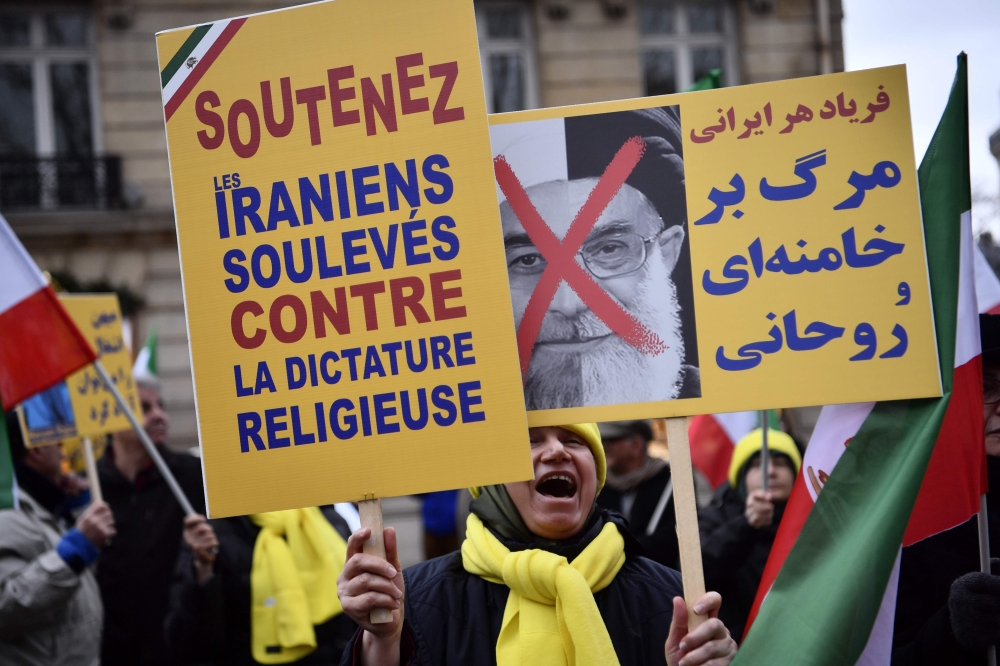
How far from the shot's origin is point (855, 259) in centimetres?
224

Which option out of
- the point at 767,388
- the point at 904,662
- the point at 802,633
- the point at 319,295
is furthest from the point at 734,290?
the point at 904,662

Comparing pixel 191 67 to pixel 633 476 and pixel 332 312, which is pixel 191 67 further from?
pixel 633 476

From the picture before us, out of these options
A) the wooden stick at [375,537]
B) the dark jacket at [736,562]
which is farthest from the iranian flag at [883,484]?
the dark jacket at [736,562]

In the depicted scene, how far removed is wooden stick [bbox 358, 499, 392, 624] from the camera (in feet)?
7.18

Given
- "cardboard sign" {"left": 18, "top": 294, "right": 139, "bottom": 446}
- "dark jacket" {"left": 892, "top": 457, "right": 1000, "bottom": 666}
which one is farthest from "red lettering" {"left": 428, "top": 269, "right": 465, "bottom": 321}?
"cardboard sign" {"left": 18, "top": 294, "right": 139, "bottom": 446}

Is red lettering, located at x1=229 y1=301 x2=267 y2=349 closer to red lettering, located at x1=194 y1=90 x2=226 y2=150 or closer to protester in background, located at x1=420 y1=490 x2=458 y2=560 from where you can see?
red lettering, located at x1=194 y1=90 x2=226 y2=150

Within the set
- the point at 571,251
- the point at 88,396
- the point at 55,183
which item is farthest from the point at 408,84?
the point at 55,183

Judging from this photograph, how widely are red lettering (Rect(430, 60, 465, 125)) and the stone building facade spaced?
11.2m

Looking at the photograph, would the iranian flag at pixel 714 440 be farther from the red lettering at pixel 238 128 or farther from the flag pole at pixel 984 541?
the red lettering at pixel 238 128

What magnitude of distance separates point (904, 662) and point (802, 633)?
0.58 m

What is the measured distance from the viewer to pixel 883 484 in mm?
2264

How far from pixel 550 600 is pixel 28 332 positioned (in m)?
2.76

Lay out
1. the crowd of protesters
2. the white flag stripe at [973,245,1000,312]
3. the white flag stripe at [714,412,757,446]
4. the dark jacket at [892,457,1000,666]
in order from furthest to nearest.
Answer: the white flag stripe at [714,412,757,446], the white flag stripe at [973,245,1000,312], the dark jacket at [892,457,1000,666], the crowd of protesters

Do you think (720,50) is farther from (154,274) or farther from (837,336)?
(837,336)
